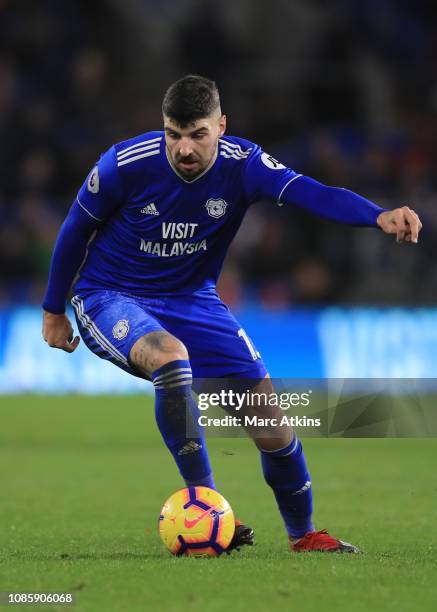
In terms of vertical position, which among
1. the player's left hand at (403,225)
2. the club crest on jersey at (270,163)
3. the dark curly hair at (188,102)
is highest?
the dark curly hair at (188,102)

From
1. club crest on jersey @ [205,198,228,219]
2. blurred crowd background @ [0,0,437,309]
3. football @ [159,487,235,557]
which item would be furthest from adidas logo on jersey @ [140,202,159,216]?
blurred crowd background @ [0,0,437,309]

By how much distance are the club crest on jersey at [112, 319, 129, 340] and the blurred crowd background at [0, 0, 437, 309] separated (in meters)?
9.86

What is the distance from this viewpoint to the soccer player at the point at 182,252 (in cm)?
530

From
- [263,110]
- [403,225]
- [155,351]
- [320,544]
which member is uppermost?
[263,110]

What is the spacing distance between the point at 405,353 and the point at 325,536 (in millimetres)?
8685

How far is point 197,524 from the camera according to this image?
5.15 metres

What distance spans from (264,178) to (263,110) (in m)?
14.1

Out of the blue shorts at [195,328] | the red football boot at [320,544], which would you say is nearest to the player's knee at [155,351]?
the blue shorts at [195,328]

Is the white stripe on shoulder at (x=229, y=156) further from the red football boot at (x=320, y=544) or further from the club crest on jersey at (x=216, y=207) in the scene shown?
the red football boot at (x=320, y=544)

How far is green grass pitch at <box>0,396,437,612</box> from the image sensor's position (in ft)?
14.3

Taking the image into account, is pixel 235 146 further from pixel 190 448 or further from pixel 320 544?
pixel 320 544

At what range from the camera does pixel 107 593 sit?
434cm

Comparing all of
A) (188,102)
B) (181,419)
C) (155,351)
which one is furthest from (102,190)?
(181,419)

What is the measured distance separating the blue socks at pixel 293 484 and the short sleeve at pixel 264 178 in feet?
3.73
